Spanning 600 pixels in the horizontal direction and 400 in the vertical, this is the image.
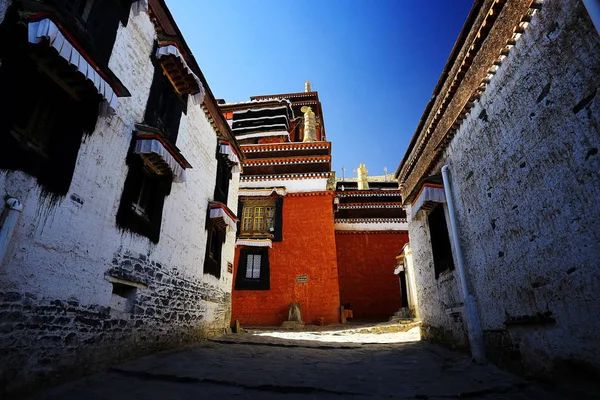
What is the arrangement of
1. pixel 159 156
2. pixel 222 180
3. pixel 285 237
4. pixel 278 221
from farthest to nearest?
pixel 278 221 < pixel 285 237 < pixel 222 180 < pixel 159 156

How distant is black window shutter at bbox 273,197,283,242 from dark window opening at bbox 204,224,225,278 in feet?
17.3

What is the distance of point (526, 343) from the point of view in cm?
380

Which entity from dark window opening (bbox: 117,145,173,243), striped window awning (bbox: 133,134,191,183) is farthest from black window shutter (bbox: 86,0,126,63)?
dark window opening (bbox: 117,145,173,243)

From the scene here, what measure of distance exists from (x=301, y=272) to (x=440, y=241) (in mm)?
8467

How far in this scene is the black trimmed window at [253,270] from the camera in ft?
46.3

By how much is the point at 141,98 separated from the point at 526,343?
24.1ft

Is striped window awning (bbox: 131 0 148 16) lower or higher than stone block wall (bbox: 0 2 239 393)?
higher

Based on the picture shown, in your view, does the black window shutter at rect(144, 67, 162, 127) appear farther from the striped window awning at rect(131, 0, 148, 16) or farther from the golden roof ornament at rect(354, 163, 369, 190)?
the golden roof ornament at rect(354, 163, 369, 190)

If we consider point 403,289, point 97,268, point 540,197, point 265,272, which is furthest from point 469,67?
point 403,289

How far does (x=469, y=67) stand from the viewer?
5.14 meters

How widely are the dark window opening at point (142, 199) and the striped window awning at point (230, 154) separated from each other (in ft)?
11.6

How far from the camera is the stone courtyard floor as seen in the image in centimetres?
349

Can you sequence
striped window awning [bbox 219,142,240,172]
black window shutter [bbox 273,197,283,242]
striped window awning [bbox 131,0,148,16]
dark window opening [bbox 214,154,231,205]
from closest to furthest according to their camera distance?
1. striped window awning [bbox 131,0,148,16]
2. dark window opening [bbox 214,154,231,205]
3. striped window awning [bbox 219,142,240,172]
4. black window shutter [bbox 273,197,283,242]

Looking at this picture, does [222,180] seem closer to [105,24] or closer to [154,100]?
→ [154,100]
